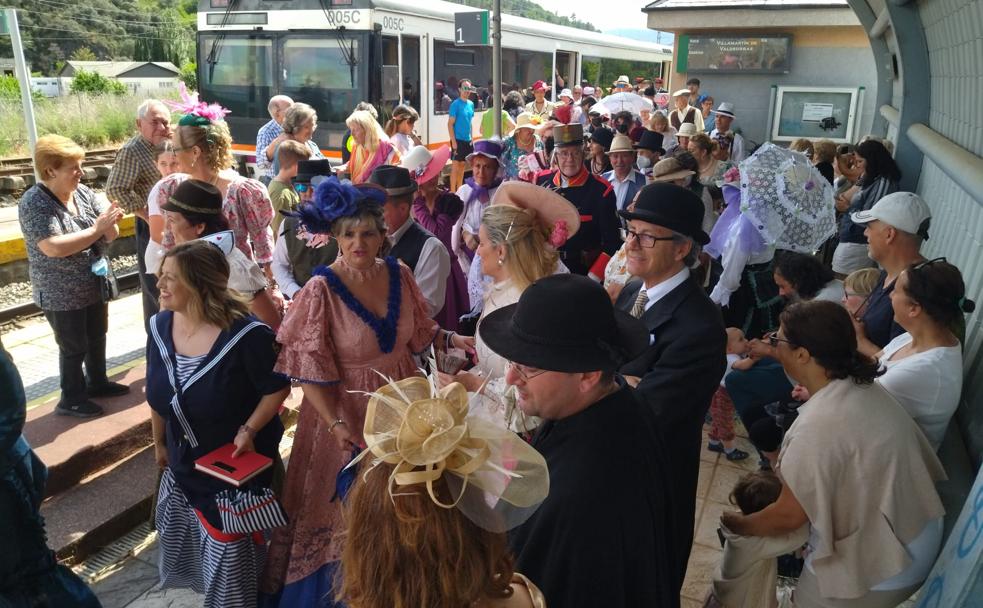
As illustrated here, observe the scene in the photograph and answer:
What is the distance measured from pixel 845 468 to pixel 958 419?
121 cm

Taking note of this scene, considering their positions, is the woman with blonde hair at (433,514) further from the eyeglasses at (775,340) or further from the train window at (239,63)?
the train window at (239,63)

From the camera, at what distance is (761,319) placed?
491 cm

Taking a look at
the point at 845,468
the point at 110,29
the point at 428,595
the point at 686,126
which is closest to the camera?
the point at 428,595

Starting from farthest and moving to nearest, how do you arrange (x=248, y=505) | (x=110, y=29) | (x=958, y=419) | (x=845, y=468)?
(x=110, y=29), (x=958, y=419), (x=248, y=505), (x=845, y=468)

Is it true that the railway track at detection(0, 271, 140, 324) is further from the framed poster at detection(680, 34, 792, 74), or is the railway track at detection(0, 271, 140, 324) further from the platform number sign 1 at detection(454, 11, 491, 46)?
the framed poster at detection(680, 34, 792, 74)

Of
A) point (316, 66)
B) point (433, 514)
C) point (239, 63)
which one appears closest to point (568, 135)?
point (433, 514)

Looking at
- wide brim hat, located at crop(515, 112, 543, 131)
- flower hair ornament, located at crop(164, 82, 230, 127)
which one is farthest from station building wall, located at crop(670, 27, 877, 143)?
flower hair ornament, located at crop(164, 82, 230, 127)

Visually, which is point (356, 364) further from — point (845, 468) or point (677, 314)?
point (845, 468)

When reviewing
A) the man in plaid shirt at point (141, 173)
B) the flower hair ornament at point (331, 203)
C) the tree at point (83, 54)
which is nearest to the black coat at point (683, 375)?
the flower hair ornament at point (331, 203)

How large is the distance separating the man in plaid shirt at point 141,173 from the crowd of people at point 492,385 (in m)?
0.02

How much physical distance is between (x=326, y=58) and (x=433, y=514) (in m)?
10.2

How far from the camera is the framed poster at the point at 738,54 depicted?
38.0 feet

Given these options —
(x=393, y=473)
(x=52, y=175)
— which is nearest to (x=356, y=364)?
(x=393, y=473)

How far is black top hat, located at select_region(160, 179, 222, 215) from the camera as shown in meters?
3.50
